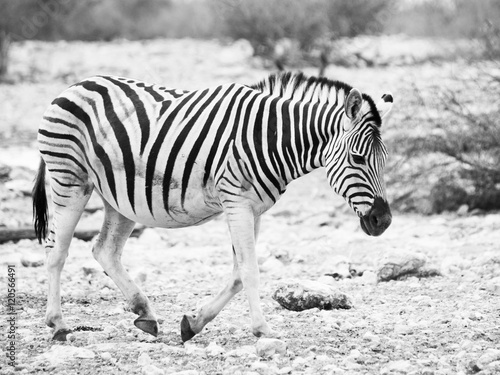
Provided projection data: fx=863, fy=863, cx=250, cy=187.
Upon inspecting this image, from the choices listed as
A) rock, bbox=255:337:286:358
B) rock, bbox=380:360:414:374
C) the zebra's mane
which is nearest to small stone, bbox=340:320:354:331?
rock, bbox=255:337:286:358

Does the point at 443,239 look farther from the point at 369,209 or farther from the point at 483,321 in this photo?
the point at 369,209

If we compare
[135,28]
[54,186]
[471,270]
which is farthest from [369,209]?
[135,28]

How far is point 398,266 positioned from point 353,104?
7.41 feet

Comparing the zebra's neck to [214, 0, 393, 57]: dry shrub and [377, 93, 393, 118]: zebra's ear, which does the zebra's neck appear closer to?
[377, 93, 393, 118]: zebra's ear

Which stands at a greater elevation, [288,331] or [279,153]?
[279,153]

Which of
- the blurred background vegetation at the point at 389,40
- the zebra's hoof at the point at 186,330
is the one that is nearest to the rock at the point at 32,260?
the zebra's hoof at the point at 186,330

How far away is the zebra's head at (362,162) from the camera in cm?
466

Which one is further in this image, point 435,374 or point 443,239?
point 443,239

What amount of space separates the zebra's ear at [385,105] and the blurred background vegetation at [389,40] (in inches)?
181

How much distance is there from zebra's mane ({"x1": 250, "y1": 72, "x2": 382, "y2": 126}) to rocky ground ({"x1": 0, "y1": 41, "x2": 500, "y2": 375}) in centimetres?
132

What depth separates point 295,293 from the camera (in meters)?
5.58

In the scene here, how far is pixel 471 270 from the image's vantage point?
267 inches

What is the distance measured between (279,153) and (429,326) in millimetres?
1385

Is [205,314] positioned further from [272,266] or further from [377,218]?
[272,266]
